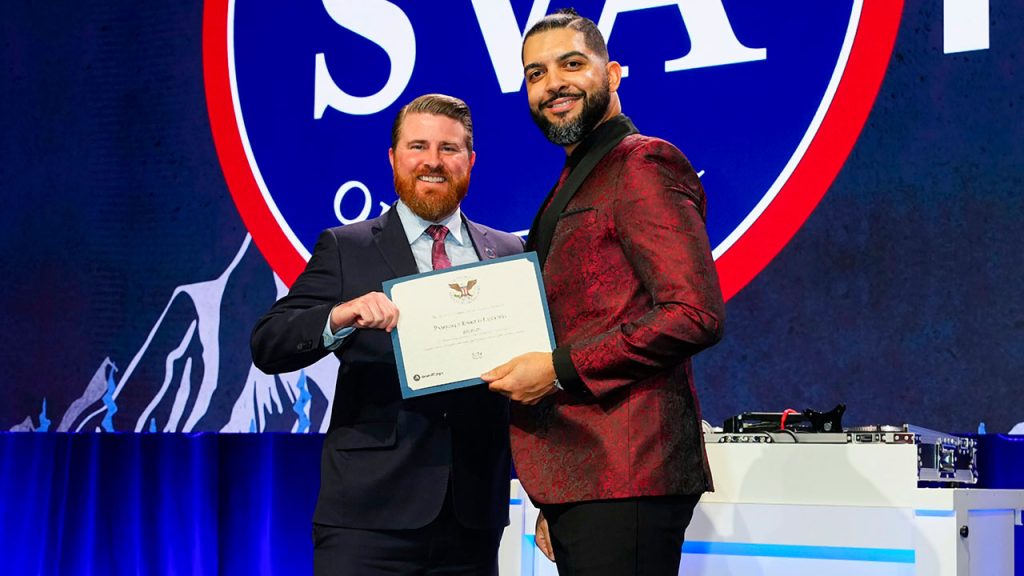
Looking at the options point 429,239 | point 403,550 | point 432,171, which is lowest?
point 403,550

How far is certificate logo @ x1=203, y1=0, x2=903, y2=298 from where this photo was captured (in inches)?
121

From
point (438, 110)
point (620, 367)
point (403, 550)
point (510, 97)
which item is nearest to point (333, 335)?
point (403, 550)

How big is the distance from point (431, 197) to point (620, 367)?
794 millimetres

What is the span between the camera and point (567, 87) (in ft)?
6.14

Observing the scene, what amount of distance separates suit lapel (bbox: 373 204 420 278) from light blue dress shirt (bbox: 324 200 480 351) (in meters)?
0.02

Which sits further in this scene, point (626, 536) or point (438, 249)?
point (438, 249)

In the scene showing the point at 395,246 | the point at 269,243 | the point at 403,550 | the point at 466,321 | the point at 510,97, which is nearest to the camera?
the point at 466,321

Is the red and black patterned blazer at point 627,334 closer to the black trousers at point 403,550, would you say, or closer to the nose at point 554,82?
the nose at point 554,82

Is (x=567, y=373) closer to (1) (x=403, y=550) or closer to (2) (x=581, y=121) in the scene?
(2) (x=581, y=121)

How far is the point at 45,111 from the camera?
449cm

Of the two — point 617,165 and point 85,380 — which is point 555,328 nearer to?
point 617,165

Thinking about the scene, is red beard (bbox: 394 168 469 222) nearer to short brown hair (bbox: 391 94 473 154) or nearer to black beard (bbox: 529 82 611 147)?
short brown hair (bbox: 391 94 473 154)

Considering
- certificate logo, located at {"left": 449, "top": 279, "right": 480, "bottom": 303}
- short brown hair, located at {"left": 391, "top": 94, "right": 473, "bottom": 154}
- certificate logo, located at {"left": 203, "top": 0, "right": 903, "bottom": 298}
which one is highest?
certificate logo, located at {"left": 203, "top": 0, "right": 903, "bottom": 298}

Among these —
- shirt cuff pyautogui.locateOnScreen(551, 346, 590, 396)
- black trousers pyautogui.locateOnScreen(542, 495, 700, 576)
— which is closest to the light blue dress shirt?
shirt cuff pyautogui.locateOnScreen(551, 346, 590, 396)
